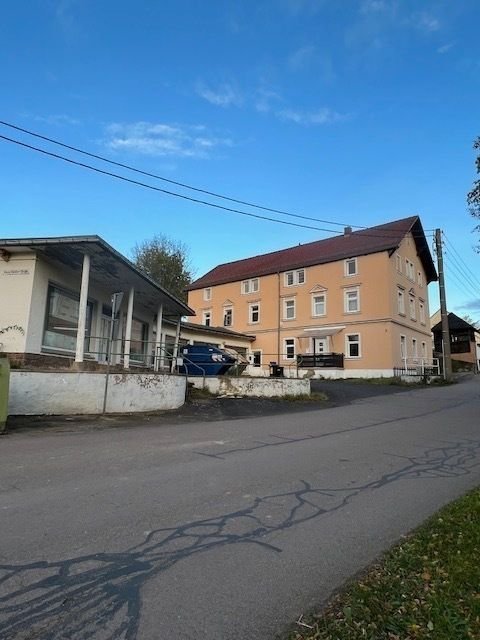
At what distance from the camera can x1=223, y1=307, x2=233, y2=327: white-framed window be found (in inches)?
1943

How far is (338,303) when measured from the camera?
40750 mm

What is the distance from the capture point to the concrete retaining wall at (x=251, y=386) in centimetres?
2019

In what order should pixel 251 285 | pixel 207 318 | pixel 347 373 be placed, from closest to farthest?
pixel 347 373 < pixel 251 285 < pixel 207 318

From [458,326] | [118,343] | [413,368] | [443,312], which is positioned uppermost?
[458,326]

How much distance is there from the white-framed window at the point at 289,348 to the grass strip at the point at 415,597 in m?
38.8

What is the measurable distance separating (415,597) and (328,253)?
41018 mm

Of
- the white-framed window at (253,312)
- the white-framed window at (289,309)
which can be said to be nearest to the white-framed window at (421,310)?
the white-framed window at (289,309)

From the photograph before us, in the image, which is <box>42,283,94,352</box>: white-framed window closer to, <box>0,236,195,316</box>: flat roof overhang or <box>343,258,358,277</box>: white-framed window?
<box>0,236,195,316</box>: flat roof overhang

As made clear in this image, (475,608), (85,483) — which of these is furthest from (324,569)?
(85,483)

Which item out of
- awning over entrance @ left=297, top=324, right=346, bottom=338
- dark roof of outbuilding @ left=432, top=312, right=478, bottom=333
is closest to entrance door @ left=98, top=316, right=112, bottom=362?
awning over entrance @ left=297, top=324, right=346, bottom=338

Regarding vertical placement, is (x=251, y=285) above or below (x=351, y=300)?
above

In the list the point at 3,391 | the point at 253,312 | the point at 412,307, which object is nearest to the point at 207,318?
the point at 253,312

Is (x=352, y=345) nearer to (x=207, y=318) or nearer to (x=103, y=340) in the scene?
(x=207, y=318)

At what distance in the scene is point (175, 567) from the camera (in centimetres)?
390
